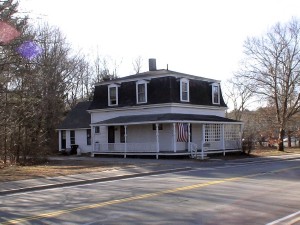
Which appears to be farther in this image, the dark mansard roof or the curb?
the dark mansard roof

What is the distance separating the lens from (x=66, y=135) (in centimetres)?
4350

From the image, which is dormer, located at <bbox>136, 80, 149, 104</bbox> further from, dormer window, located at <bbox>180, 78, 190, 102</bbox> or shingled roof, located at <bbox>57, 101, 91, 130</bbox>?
shingled roof, located at <bbox>57, 101, 91, 130</bbox>

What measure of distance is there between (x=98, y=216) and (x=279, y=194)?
5.67m

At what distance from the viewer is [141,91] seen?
35.8 metres

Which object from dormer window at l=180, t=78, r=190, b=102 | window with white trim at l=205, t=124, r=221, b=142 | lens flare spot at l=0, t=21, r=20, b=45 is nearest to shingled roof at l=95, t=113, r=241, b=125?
window with white trim at l=205, t=124, r=221, b=142

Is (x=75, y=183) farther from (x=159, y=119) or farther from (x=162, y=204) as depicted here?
(x=159, y=119)

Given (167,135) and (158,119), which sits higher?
(158,119)

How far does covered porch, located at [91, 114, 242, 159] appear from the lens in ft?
105

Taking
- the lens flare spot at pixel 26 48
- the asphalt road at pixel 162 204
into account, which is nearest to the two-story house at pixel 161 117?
the lens flare spot at pixel 26 48

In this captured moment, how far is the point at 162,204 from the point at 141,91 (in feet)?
81.7

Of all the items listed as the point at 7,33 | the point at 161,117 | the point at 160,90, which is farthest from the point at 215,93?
the point at 7,33

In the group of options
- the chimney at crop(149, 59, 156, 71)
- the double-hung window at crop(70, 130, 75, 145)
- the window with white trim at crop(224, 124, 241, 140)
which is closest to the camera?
the window with white trim at crop(224, 124, 241, 140)

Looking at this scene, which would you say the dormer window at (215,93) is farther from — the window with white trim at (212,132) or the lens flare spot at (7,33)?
the lens flare spot at (7,33)

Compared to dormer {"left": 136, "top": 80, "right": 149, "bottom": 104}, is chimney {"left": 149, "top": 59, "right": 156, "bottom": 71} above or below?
above
